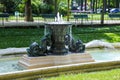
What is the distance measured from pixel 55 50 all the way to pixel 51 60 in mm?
555

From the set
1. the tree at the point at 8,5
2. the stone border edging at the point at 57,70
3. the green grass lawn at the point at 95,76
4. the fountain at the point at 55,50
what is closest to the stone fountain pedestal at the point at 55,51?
the fountain at the point at 55,50

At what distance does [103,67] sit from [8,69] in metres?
3.22

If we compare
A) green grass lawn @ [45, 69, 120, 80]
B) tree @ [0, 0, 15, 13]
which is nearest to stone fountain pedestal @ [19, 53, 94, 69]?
green grass lawn @ [45, 69, 120, 80]

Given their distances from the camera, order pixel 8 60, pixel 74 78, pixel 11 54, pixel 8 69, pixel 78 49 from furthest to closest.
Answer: pixel 11 54
pixel 8 60
pixel 78 49
pixel 8 69
pixel 74 78

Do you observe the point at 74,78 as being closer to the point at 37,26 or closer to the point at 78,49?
the point at 78,49

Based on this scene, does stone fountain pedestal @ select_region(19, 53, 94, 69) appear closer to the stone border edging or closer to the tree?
the stone border edging

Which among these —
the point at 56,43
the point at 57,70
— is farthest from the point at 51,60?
the point at 57,70

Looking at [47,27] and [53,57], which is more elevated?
[47,27]

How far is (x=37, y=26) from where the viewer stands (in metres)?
26.1

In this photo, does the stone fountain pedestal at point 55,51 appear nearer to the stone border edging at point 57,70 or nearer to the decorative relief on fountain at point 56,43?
the decorative relief on fountain at point 56,43

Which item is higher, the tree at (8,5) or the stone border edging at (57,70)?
the tree at (8,5)

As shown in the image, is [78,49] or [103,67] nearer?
[103,67]

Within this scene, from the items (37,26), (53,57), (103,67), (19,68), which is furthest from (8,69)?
(37,26)

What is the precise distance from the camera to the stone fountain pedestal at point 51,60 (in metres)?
11.8
